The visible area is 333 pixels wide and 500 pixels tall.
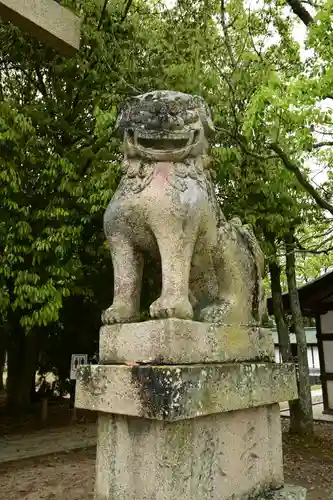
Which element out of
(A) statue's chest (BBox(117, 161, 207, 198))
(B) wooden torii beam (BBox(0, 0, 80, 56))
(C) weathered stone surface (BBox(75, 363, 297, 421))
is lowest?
(C) weathered stone surface (BBox(75, 363, 297, 421))

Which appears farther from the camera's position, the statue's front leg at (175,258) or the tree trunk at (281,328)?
the tree trunk at (281,328)

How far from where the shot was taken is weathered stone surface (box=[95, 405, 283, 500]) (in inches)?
91.7

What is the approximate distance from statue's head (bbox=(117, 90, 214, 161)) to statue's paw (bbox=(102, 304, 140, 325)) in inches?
36.2

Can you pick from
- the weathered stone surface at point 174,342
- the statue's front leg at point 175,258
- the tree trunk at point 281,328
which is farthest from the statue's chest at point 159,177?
the tree trunk at point 281,328

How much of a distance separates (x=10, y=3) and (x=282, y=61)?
569 centimetres

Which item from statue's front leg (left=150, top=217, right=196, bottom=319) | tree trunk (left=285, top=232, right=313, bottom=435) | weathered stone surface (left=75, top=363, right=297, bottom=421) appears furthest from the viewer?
tree trunk (left=285, top=232, right=313, bottom=435)

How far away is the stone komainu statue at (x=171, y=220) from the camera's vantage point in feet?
8.77

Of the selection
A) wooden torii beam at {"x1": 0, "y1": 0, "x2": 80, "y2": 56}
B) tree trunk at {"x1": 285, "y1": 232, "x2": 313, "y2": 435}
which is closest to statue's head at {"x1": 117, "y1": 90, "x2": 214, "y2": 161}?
wooden torii beam at {"x1": 0, "y1": 0, "x2": 80, "y2": 56}

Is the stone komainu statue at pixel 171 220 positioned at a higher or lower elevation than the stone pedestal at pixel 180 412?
higher

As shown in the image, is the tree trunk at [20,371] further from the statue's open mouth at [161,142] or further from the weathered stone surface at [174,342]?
the statue's open mouth at [161,142]

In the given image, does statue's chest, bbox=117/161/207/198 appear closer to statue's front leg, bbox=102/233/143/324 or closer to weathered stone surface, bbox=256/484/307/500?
statue's front leg, bbox=102/233/143/324

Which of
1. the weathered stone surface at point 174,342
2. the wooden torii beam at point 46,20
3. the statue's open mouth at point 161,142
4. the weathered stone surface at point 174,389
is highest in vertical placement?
the wooden torii beam at point 46,20

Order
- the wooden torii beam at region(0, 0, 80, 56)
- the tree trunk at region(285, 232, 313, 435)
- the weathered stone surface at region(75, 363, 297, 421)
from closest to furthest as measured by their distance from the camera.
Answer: the weathered stone surface at region(75, 363, 297, 421)
the wooden torii beam at region(0, 0, 80, 56)
the tree trunk at region(285, 232, 313, 435)

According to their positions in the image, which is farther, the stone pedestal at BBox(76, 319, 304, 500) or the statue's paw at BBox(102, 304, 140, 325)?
the statue's paw at BBox(102, 304, 140, 325)
